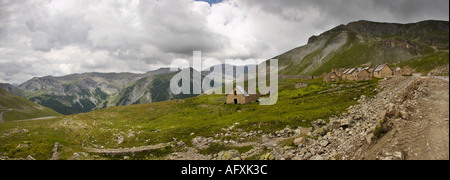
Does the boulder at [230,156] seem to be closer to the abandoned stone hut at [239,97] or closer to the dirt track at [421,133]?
the dirt track at [421,133]

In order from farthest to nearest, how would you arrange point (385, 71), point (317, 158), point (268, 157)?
point (385, 71) → point (268, 157) → point (317, 158)

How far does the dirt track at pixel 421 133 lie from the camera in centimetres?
1408

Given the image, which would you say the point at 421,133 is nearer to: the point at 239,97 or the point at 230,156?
the point at 230,156

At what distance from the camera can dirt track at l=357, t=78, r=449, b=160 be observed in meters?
14.1

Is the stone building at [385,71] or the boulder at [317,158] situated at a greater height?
the stone building at [385,71]

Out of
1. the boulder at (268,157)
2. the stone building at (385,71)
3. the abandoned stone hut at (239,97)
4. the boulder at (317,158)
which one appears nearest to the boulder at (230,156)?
the boulder at (268,157)

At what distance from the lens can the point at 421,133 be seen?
52.1 feet

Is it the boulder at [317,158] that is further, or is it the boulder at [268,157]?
the boulder at [268,157]

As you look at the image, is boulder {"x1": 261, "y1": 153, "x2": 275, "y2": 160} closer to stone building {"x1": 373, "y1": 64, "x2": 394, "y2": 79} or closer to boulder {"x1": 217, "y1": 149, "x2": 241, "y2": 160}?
boulder {"x1": 217, "y1": 149, "x2": 241, "y2": 160}

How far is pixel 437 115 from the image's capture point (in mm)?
16859

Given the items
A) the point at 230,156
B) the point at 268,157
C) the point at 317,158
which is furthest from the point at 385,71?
the point at 230,156
